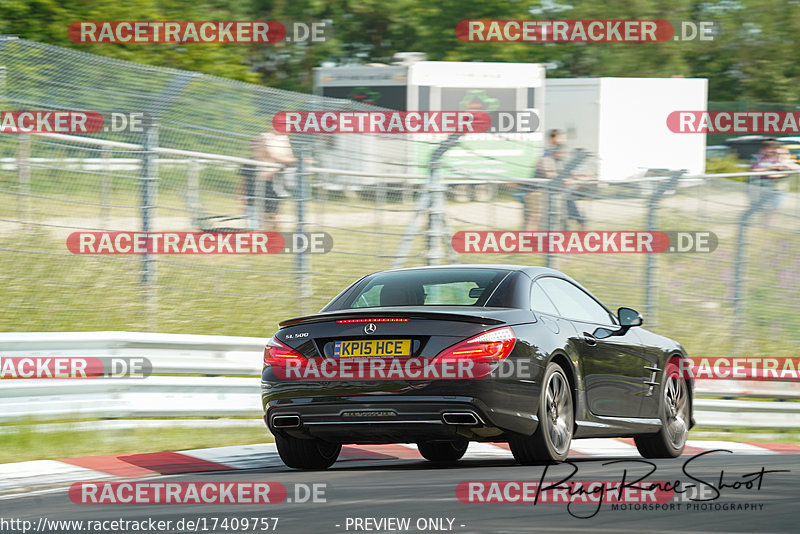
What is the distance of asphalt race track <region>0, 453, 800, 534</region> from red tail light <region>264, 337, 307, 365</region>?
0.69m

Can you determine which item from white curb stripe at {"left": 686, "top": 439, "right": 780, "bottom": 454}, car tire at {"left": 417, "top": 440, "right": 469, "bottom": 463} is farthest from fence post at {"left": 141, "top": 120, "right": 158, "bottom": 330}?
white curb stripe at {"left": 686, "top": 439, "right": 780, "bottom": 454}

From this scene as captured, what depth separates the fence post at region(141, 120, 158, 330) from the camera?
11438mm

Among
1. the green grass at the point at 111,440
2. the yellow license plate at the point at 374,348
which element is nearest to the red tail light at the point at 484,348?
the yellow license plate at the point at 374,348

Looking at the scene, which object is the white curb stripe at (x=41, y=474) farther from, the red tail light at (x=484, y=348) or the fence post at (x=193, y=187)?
the fence post at (x=193, y=187)

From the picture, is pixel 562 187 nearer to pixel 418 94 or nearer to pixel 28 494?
pixel 28 494

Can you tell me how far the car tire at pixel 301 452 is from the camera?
8.21 meters

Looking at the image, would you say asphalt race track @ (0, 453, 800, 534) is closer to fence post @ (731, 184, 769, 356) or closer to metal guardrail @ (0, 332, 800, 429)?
metal guardrail @ (0, 332, 800, 429)

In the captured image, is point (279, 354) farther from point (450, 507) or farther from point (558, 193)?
point (558, 193)

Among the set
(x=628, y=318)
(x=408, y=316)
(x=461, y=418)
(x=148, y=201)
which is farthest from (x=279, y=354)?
(x=148, y=201)

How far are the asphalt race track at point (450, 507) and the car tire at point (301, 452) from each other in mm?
118

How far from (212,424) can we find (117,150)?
2.78 m

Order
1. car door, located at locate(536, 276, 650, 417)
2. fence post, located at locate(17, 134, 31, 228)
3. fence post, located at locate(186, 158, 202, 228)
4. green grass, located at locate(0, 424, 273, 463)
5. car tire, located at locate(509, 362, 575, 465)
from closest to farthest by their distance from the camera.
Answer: car tire, located at locate(509, 362, 575, 465), car door, located at locate(536, 276, 650, 417), green grass, located at locate(0, 424, 273, 463), fence post, located at locate(17, 134, 31, 228), fence post, located at locate(186, 158, 202, 228)

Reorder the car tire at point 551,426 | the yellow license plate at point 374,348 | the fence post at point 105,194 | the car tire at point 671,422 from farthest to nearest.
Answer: the fence post at point 105,194
the car tire at point 671,422
the car tire at point 551,426
the yellow license plate at point 374,348

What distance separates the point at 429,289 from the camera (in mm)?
8297
